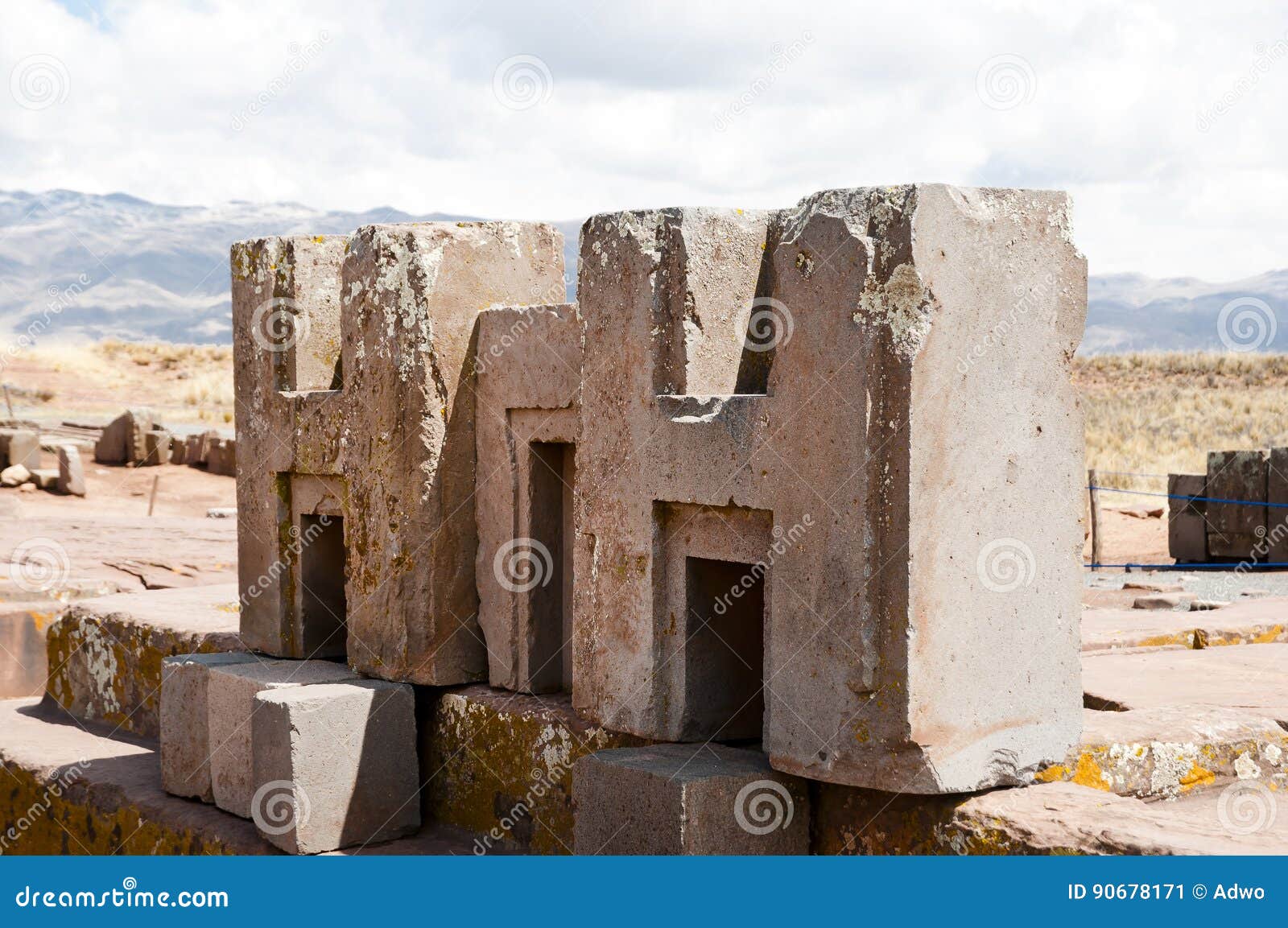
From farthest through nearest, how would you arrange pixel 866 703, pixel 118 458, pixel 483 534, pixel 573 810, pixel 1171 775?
pixel 118 458, pixel 483 534, pixel 573 810, pixel 1171 775, pixel 866 703

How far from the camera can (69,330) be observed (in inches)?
5591

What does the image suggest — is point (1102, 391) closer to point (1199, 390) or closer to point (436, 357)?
point (1199, 390)

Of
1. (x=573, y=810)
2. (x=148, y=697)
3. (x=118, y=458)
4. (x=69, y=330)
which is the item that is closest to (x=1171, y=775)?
(x=573, y=810)

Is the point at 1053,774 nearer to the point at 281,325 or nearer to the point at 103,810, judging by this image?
the point at 281,325

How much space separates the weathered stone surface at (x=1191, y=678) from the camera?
541cm

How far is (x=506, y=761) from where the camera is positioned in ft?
18.0

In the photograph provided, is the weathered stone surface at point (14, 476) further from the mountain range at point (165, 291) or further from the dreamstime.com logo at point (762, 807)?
the mountain range at point (165, 291)

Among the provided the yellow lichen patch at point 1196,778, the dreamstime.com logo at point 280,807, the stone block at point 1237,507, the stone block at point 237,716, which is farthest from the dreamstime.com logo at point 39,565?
the stone block at point 1237,507

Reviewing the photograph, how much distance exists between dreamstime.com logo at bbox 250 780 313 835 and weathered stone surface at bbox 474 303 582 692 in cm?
89

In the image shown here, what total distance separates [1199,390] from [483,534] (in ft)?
124

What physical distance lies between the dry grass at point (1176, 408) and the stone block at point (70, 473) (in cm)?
1693

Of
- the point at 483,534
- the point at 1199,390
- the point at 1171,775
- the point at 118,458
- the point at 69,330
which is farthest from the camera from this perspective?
the point at 69,330

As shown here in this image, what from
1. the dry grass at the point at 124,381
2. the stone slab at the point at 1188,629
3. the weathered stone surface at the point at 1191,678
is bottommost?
the weathered stone surface at the point at 1191,678

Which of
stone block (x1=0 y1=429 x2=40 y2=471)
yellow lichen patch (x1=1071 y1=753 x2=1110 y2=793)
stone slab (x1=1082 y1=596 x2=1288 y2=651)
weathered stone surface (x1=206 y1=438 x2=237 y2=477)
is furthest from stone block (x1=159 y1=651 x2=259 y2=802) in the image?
weathered stone surface (x1=206 y1=438 x2=237 y2=477)
